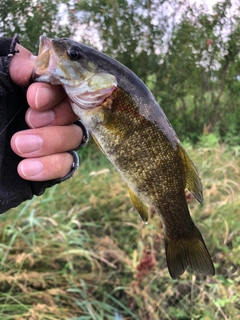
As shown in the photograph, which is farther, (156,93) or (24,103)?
(156,93)

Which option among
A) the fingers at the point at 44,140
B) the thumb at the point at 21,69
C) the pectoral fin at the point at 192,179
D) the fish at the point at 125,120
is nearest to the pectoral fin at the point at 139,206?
the fish at the point at 125,120

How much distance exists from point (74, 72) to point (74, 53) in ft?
0.19

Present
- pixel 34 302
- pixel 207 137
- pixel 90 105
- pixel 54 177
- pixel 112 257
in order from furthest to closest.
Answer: pixel 207 137 < pixel 112 257 < pixel 34 302 < pixel 54 177 < pixel 90 105

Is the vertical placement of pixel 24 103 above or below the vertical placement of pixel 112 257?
above

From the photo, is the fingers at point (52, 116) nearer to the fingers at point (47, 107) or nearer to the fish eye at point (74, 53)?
the fingers at point (47, 107)

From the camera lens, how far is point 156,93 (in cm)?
579

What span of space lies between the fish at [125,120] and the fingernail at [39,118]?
12 centimetres

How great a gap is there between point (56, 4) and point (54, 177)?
3759mm

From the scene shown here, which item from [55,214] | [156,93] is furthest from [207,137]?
[55,214]

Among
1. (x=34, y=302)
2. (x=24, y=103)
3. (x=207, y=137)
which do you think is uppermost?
(x=24, y=103)

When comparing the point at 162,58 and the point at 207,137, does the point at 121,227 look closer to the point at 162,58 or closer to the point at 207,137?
the point at 207,137

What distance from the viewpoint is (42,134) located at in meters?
1.27

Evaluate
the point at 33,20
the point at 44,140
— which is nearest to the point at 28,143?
the point at 44,140

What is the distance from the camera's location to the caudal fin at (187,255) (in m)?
1.40
